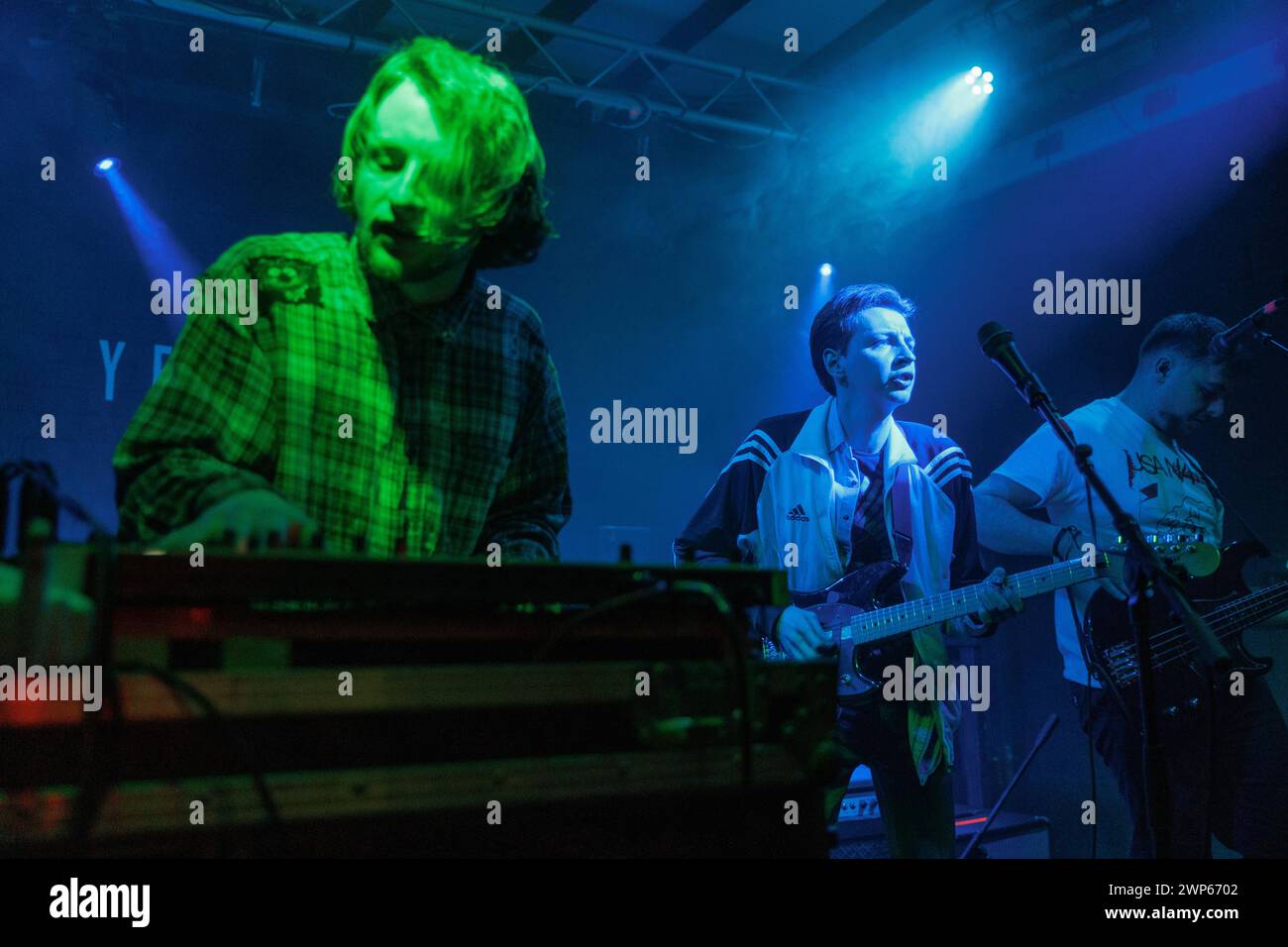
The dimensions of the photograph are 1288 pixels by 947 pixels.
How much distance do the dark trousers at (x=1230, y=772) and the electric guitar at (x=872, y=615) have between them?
0.77 m

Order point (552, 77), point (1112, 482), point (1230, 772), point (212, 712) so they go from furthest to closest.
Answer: point (552, 77)
point (1112, 482)
point (1230, 772)
point (212, 712)

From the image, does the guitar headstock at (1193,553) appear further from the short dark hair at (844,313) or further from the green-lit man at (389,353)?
the green-lit man at (389,353)

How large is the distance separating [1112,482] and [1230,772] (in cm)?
118

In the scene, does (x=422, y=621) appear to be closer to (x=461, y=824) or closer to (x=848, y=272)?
(x=461, y=824)

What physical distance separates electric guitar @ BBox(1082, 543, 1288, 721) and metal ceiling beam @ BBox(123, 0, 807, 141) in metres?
4.01

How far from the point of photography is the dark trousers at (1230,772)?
3.83 metres

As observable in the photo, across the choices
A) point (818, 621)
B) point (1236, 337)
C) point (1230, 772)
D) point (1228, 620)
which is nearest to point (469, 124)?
point (818, 621)

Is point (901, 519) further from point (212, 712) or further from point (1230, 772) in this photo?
point (212, 712)

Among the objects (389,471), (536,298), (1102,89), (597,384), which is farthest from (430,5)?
(389,471)

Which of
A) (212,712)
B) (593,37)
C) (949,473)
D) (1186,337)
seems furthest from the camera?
(593,37)

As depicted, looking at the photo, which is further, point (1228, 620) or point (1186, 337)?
point (1186, 337)

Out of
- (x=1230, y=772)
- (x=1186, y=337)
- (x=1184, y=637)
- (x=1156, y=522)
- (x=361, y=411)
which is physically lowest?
(x=1230, y=772)

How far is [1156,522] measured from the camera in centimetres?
420

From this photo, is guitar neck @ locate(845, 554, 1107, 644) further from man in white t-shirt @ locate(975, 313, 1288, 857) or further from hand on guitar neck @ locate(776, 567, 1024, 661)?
man in white t-shirt @ locate(975, 313, 1288, 857)
